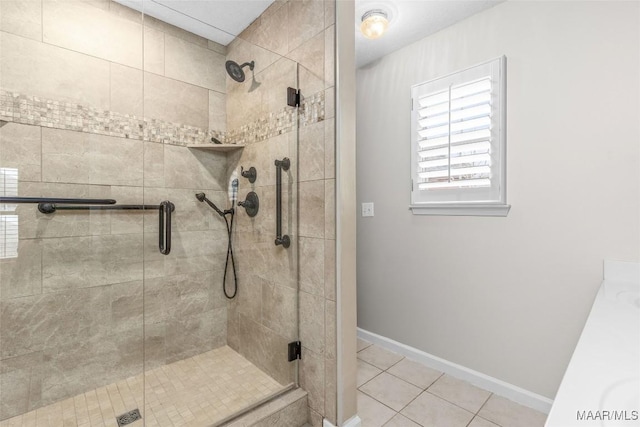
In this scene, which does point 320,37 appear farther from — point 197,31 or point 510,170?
point 510,170

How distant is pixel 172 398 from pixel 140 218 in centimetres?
99

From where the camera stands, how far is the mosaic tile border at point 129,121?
1511 millimetres

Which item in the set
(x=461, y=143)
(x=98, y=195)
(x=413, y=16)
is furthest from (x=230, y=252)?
(x=413, y=16)

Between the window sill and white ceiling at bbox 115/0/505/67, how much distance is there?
1229 mm

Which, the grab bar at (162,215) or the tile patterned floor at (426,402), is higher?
the grab bar at (162,215)

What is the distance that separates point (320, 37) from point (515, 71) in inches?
46.1

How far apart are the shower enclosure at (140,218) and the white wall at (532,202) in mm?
1031

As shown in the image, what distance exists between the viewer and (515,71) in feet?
5.85

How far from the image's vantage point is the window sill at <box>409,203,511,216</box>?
1.86 meters

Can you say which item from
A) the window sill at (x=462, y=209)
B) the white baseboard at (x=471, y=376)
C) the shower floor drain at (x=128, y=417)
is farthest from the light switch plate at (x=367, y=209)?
the shower floor drain at (x=128, y=417)

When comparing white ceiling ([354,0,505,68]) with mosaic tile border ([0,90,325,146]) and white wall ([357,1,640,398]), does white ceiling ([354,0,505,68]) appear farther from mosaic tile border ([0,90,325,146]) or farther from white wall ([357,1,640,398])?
mosaic tile border ([0,90,325,146])
